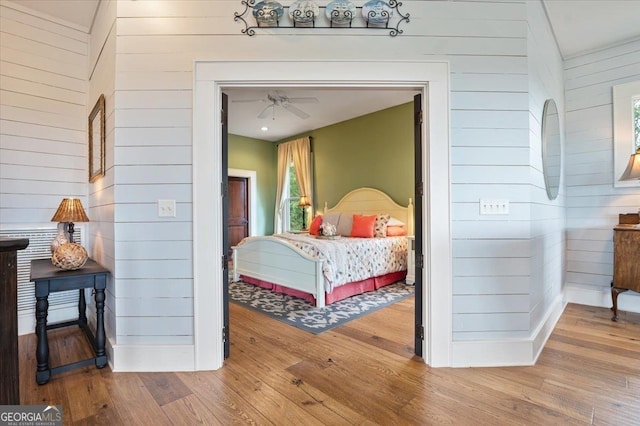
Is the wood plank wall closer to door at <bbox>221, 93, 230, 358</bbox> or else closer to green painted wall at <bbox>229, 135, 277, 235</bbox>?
door at <bbox>221, 93, 230, 358</bbox>

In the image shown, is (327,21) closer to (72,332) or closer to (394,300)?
(394,300)

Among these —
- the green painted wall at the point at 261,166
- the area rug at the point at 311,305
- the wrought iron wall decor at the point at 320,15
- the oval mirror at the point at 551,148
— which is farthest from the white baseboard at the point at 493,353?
the green painted wall at the point at 261,166

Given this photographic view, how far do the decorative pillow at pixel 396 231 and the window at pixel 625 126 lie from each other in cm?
252

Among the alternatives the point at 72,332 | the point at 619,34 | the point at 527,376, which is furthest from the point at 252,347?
the point at 619,34

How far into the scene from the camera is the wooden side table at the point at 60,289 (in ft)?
6.41

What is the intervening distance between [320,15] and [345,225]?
11.4ft

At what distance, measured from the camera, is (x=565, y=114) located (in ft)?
11.6

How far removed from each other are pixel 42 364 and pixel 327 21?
2982 mm

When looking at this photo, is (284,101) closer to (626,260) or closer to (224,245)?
(224,245)

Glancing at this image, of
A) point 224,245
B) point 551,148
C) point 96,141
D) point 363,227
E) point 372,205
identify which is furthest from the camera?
point 372,205

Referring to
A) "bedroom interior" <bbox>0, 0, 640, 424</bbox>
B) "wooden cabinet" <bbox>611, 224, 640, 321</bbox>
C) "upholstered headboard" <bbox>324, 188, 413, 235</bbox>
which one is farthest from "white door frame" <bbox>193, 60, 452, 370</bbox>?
"upholstered headboard" <bbox>324, 188, 413, 235</bbox>

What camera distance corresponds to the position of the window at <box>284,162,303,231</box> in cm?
724

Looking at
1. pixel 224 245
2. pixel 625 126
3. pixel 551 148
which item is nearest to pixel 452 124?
pixel 551 148

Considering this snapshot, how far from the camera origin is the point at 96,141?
2.66m
